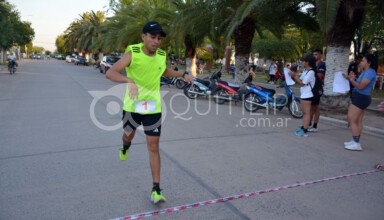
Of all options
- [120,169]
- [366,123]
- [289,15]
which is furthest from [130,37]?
[120,169]

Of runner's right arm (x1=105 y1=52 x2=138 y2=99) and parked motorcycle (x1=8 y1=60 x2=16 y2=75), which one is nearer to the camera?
runner's right arm (x1=105 y1=52 x2=138 y2=99)

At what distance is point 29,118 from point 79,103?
8.68 ft

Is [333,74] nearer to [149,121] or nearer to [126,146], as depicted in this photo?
[126,146]

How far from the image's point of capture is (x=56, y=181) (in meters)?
4.41

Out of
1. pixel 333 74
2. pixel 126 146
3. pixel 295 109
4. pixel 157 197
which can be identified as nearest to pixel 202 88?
pixel 295 109

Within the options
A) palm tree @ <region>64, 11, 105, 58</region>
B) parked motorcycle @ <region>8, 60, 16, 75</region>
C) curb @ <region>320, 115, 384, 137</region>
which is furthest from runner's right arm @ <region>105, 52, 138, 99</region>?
palm tree @ <region>64, 11, 105, 58</region>

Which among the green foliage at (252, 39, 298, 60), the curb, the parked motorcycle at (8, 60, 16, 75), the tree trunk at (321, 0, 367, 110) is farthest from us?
the green foliage at (252, 39, 298, 60)

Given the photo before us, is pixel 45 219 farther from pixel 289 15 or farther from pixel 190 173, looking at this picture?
pixel 289 15

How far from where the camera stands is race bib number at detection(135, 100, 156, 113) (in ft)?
12.6

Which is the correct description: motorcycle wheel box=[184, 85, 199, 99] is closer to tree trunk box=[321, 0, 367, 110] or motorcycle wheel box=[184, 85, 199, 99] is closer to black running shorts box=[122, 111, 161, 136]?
tree trunk box=[321, 0, 367, 110]

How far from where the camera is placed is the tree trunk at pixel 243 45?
14477 mm

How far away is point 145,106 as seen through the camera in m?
3.84

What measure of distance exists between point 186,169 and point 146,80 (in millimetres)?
1756

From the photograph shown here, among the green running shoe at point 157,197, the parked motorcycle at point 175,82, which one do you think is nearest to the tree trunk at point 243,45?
the parked motorcycle at point 175,82
